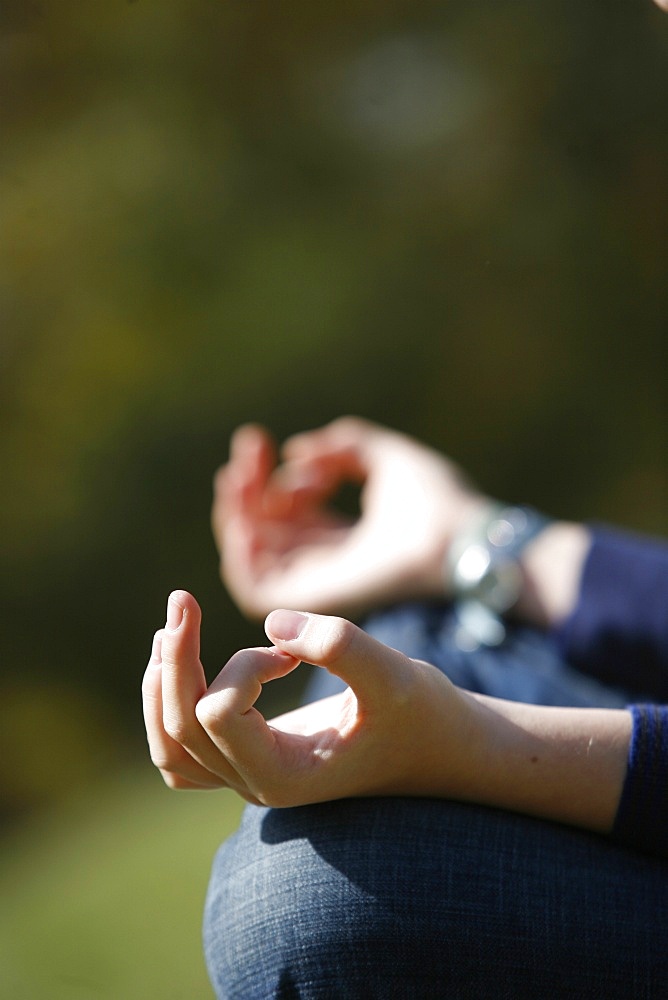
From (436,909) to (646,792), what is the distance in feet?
0.40

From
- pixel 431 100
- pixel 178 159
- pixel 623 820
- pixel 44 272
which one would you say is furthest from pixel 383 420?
pixel 623 820

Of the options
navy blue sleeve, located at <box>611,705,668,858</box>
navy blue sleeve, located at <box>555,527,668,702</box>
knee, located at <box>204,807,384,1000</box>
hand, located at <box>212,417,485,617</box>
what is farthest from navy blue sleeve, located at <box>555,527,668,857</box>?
knee, located at <box>204,807,384,1000</box>

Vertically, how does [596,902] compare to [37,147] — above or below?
below

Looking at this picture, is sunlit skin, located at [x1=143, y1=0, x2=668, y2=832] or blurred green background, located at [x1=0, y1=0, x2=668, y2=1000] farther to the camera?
blurred green background, located at [x1=0, y1=0, x2=668, y2=1000]

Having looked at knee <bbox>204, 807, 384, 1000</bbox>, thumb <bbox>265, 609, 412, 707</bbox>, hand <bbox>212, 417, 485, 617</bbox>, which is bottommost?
knee <bbox>204, 807, 384, 1000</bbox>

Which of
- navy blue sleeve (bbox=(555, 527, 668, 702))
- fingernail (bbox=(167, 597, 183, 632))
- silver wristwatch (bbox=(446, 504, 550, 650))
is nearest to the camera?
fingernail (bbox=(167, 597, 183, 632))

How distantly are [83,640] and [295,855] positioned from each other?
0.68 meters

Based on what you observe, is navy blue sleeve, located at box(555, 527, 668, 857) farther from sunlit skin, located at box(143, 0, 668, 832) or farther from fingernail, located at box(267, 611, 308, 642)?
fingernail, located at box(267, 611, 308, 642)

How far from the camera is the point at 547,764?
45cm

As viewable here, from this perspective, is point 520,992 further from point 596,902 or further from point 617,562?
point 617,562

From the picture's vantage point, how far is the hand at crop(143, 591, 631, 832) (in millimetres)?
386

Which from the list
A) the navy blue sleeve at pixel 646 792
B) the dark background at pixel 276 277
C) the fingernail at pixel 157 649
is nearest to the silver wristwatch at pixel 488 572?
the dark background at pixel 276 277

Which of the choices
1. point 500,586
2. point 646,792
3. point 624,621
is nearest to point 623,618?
point 624,621

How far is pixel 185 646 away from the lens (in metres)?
0.38
